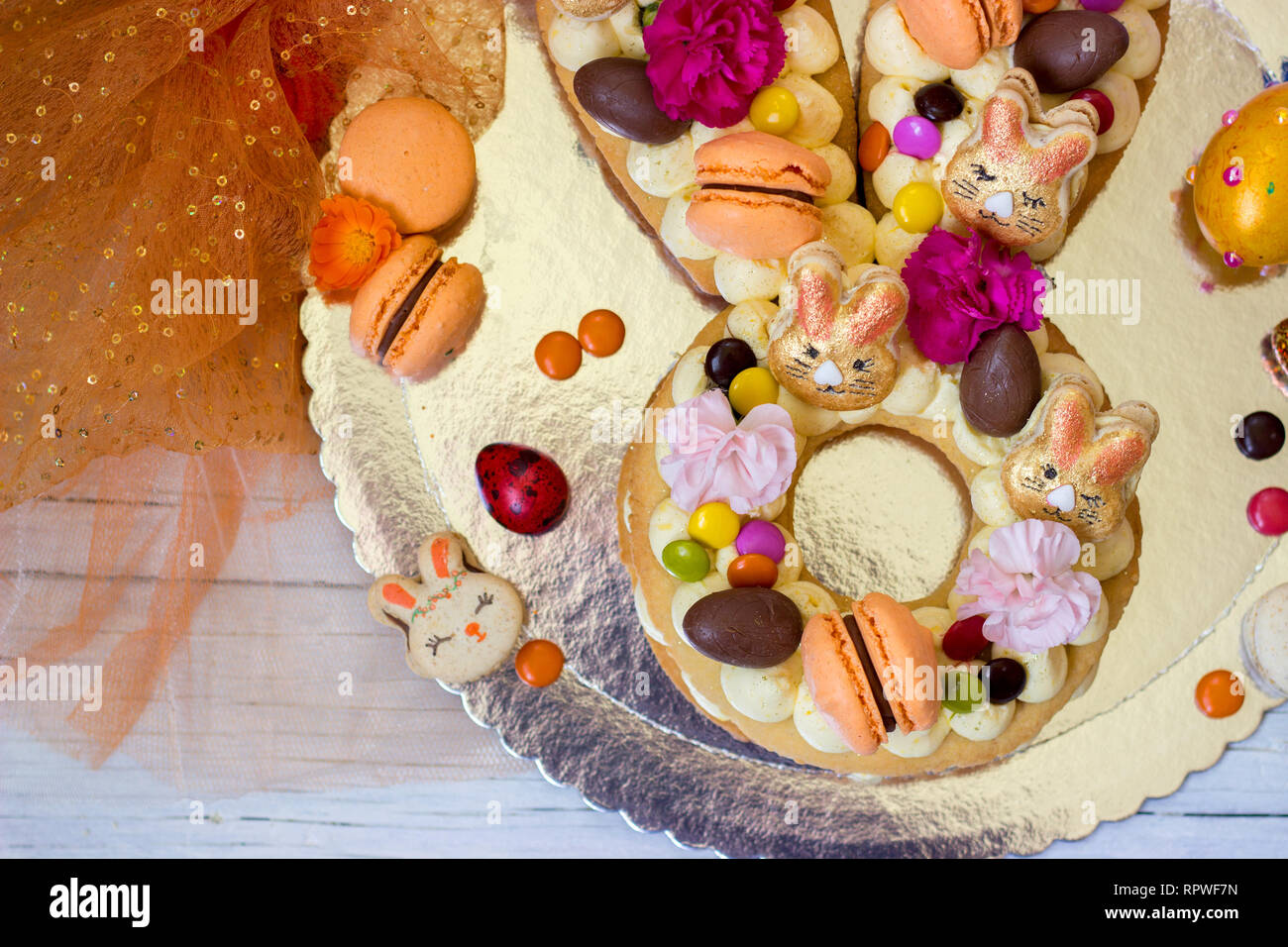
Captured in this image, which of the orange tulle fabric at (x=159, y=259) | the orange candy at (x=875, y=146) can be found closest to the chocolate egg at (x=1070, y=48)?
the orange candy at (x=875, y=146)

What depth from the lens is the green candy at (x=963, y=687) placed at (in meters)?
1.46

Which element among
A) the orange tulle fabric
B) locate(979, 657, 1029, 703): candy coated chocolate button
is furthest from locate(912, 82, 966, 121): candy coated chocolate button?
locate(979, 657, 1029, 703): candy coated chocolate button

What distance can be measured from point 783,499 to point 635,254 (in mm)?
487

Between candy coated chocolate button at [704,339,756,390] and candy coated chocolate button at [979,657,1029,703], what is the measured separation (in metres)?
0.54

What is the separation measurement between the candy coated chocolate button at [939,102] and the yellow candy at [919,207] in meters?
0.10

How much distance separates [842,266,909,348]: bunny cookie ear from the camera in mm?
1377

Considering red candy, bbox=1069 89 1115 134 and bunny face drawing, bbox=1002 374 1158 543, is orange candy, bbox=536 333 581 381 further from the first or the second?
red candy, bbox=1069 89 1115 134

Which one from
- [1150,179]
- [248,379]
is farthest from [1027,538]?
[248,379]

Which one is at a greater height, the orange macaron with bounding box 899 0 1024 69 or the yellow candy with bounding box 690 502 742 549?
the orange macaron with bounding box 899 0 1024 69

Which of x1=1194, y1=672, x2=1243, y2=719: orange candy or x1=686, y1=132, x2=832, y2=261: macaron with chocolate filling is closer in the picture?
x1=686, y1=132, x2=832, y2=261: macaron with chocolate filling

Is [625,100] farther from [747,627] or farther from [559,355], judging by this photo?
[747,627]

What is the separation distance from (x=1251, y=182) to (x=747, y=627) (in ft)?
3.36

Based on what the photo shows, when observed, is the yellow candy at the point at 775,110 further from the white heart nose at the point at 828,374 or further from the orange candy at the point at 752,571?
the orange candy at the point at 752,571

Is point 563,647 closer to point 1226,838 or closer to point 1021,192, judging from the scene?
point 1021,192
